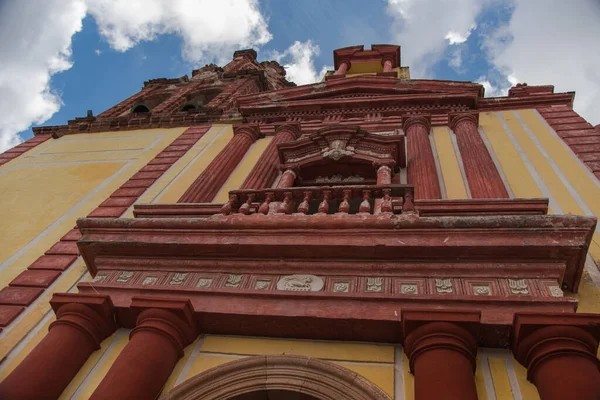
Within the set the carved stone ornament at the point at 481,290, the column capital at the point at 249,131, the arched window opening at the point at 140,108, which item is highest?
the arched window opening at the point at 140,108

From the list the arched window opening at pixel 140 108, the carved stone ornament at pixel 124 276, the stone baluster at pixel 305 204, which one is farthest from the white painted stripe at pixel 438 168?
the arched window opening at pixel 140 108

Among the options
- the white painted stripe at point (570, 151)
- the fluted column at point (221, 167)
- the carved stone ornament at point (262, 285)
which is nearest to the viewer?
the carved stone ornament at point (262, 285)

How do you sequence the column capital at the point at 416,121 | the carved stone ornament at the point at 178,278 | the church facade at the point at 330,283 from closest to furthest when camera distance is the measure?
the church facade at the point at 330,283 → the carved stone ornament at the point at 178,278 → the column capital at the point at 416,121

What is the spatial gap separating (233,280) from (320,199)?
2.17m

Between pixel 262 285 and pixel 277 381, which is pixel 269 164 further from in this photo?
pixel 277 381

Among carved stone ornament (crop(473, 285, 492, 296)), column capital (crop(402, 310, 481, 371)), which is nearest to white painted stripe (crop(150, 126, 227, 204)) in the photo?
column capital (crop(402, 310, 481, 371))

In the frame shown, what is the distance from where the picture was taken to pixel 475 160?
11148 millimetres

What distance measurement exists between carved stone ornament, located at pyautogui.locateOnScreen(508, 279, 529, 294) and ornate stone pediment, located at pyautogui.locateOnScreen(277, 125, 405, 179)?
5.13 meters

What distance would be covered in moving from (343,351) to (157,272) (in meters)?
3.00

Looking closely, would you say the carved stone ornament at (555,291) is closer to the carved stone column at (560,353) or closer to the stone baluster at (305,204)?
the carved stone column at (560,353)

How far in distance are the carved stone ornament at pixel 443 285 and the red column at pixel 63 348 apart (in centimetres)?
424

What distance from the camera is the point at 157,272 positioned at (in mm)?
7738

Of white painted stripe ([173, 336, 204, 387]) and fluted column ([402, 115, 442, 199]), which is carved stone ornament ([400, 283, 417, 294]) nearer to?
white painted stripe ([173, 336, 204, 387])

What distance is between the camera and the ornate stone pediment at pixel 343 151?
11.7 metres
